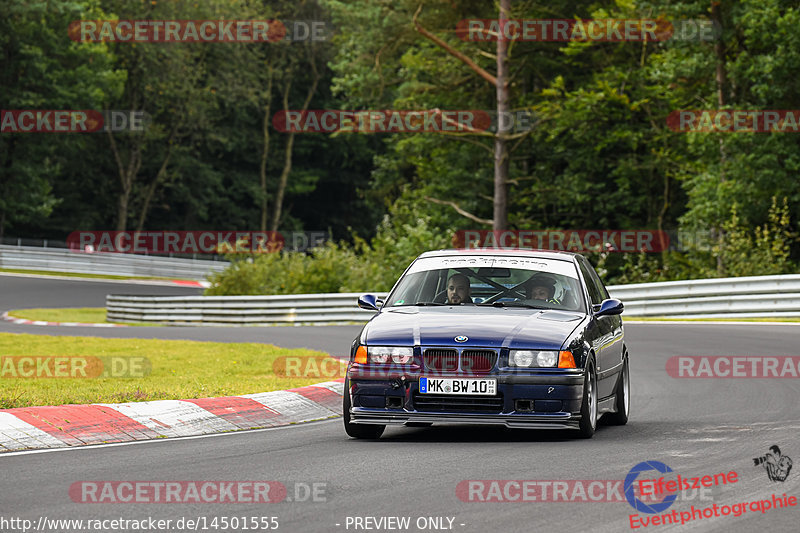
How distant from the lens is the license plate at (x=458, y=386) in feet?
30.2

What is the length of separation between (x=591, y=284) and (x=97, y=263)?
47339 millimetres

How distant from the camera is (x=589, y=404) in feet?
31.5

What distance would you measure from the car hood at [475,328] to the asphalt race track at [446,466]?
0.80 m

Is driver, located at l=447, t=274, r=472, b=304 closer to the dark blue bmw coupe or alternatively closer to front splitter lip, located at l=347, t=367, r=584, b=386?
the dark blue bmw coupe

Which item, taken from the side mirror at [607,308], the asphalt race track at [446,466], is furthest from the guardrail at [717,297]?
the side mirror at [607,308]

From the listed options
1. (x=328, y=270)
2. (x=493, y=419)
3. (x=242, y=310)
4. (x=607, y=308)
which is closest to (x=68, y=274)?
(x=328, y=270)

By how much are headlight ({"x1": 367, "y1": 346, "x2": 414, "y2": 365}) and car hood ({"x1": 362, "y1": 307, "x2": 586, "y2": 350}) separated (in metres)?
0.04

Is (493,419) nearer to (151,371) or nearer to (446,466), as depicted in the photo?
(446,466)

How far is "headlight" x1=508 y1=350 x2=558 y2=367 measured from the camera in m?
9.27

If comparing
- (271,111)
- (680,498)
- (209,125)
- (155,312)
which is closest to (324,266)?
(155,312)

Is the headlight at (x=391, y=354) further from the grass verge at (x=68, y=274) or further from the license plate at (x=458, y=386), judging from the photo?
the grass verge at (x=68, y=274)

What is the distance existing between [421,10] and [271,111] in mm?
38878

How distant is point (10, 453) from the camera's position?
29.6 ft

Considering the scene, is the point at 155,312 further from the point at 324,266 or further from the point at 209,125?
the point at 209,125
